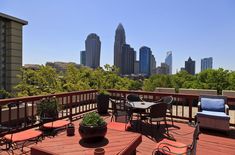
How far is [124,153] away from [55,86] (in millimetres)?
9210

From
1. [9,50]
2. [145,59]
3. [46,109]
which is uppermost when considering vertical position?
[145,59]

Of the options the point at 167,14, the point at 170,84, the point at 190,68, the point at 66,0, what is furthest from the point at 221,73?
the point at 190,68

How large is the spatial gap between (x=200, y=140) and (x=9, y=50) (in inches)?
393

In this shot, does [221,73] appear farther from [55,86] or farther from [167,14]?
[55,86]

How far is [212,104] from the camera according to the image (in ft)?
18.0

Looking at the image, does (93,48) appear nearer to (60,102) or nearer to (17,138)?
(60,102)

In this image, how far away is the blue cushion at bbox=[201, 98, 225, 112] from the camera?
17.7 feet

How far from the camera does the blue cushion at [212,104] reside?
17.7 ft

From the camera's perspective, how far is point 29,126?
4.77 metres

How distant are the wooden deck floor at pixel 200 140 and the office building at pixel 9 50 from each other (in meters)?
7.83

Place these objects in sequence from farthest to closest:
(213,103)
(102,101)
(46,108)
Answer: (102,101)
(213,103)
(46,108)

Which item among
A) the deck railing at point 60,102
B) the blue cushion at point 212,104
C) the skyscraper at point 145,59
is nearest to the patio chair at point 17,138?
the deck railing at point 60,102

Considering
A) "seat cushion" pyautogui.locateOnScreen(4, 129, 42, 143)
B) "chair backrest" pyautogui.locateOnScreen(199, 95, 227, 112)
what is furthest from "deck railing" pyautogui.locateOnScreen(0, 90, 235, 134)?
"seat cushion" pyautogui.locateOnScreen(4, 129, 42, 143)

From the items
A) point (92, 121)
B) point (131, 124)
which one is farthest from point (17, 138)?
point (131, 124)
